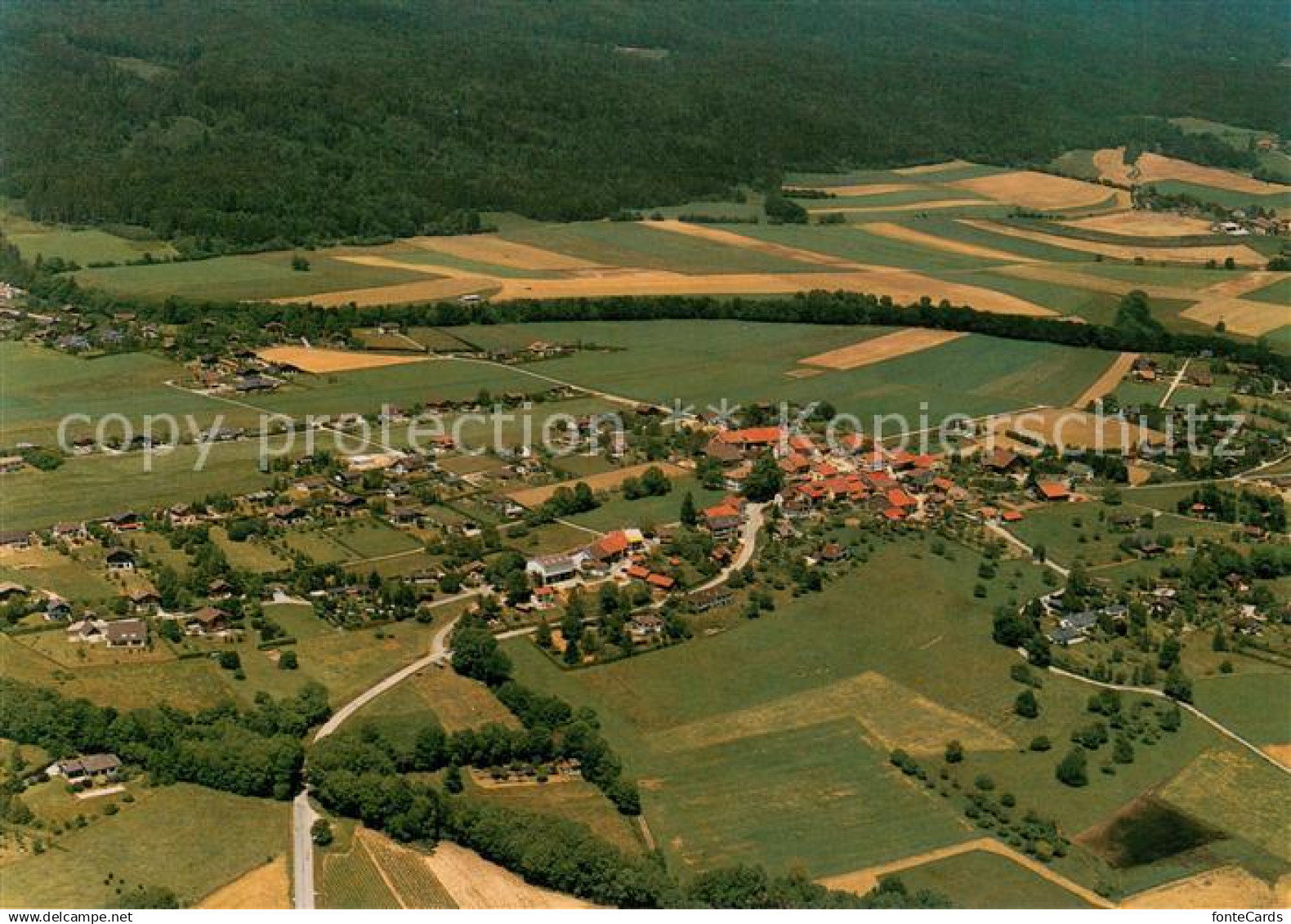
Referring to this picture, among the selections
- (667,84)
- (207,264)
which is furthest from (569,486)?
(667,84)

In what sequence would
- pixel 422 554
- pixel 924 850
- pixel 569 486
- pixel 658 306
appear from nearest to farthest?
pixel 924 850 → pixel 422 554 → pixel 569 486 → pixel 658 306

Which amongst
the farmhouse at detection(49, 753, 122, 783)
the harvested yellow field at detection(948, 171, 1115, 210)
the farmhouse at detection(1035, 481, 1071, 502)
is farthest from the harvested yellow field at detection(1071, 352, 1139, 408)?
the farmhouse at detection(49, 753, 122, 783)

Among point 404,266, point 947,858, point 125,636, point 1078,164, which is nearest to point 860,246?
point 404,266

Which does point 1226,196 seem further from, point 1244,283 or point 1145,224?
point 1244,283

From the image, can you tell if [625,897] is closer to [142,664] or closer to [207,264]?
[142,664]

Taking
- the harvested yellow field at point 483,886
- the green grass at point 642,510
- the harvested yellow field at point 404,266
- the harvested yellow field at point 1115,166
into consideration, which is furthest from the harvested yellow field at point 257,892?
the harvested yellow field at point 1115,166

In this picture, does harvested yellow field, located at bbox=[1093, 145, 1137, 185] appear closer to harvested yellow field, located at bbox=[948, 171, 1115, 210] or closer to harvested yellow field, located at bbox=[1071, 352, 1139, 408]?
harvested yellow field, located at bbox=[948, 171, 1115, 210]

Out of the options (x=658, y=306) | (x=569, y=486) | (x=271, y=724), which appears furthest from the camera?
(x=658, y=306)
